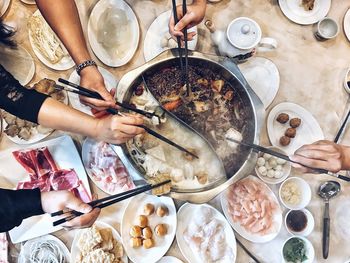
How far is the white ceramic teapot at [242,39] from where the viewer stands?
268 cm

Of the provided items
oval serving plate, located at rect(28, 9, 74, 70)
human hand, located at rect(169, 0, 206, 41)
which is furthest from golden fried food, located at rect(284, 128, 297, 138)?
oval serving plate, located at rect(28, 9, 74, 70)

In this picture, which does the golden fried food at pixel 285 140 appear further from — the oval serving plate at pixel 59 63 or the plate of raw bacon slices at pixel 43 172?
the oval serving plate at pixel 59 63

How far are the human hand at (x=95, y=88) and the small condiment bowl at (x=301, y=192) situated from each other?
1188 mm

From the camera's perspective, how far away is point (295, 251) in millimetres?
2662

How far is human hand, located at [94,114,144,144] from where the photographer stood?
2.16 meters

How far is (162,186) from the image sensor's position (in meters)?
2.30

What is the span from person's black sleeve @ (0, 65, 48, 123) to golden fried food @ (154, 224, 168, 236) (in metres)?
0.99

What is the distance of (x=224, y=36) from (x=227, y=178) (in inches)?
35.6

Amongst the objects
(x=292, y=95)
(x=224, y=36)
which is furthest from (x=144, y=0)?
(x=292, y=95)

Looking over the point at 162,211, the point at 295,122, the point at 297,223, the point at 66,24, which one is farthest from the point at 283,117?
the point at 66,24

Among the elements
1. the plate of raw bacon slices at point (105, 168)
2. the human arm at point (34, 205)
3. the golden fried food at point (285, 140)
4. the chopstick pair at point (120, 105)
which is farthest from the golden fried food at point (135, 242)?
the golden fried food at point (285, 140)

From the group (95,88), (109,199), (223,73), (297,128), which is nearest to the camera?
(109,199)

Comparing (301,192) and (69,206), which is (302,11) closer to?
(301,192)

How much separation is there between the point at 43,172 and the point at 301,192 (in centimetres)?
159
